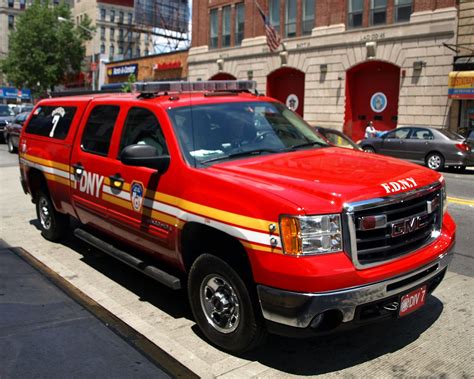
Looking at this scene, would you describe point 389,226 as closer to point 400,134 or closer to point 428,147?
point 428,147

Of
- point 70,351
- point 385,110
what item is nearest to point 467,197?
point 70,351

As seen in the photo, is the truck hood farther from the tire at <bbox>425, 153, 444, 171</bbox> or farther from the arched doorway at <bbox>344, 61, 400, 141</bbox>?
the arched doorway at <bbox>344, 61, 400, 141</bbox>

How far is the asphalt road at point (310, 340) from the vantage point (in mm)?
3566

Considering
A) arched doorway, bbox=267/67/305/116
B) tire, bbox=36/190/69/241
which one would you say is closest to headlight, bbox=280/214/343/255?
tire, bbox=36/190/69/241

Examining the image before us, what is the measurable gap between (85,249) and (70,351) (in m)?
3.00

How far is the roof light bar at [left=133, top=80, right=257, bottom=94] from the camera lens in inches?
202

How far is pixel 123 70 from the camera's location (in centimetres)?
5100

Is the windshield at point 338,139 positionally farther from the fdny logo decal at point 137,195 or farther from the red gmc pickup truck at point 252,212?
the fdny logo decal at point 137,195

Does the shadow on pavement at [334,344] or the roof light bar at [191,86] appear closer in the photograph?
the shadow on pavement at [334,344]

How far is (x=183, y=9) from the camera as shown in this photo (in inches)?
2223

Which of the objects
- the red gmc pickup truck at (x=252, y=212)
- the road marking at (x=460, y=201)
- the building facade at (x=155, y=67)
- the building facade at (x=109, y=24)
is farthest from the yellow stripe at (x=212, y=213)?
the building facade at (x=109, y=24)

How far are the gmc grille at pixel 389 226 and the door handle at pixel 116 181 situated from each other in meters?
2.34

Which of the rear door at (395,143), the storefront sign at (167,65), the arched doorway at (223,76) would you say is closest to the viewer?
the rear door at (395,143)

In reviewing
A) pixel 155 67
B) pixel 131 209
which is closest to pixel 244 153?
pixel 131 209
